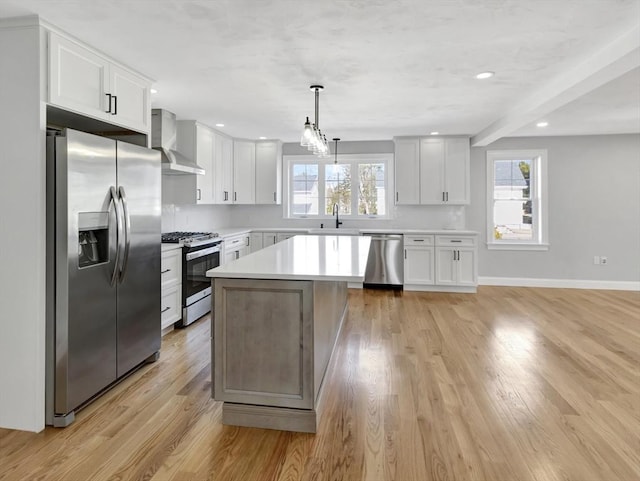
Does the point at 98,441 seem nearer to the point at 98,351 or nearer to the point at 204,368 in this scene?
the point at 98,351

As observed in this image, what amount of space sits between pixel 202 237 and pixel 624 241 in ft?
20.4

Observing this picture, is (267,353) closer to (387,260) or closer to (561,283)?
(387,260)

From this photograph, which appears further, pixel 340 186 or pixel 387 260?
pixel 340 186

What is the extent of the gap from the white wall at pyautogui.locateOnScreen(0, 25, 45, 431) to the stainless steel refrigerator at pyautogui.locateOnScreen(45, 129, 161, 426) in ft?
0.18

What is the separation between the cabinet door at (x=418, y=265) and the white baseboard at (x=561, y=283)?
1.12 m

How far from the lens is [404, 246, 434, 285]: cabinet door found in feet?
19.3

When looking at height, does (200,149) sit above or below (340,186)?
above

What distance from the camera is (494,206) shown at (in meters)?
6.39

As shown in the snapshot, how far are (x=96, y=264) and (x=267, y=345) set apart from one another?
1.22 m

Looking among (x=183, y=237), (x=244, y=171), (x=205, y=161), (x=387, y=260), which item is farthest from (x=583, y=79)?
(x=244, y=171)

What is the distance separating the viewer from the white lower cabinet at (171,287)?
3701 millimetres

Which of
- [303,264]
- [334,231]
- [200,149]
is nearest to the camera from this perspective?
[303,264]

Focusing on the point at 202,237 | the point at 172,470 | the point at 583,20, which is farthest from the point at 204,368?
the point at 583,20

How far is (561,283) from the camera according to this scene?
6168 mm
